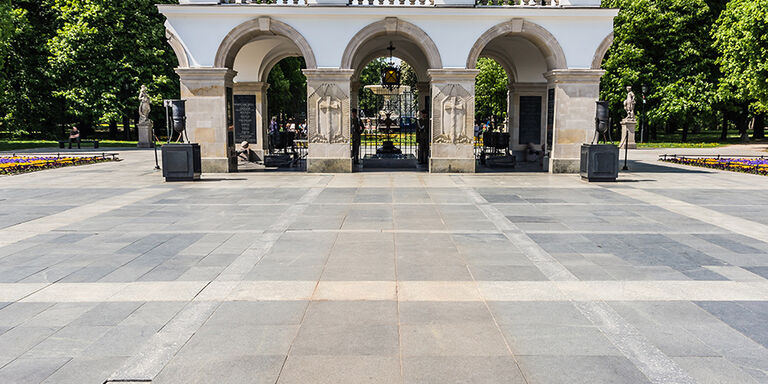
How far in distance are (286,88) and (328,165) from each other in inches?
1160

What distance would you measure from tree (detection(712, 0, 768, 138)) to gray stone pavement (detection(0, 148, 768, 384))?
64.8ft

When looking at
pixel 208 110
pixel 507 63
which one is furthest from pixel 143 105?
pixel 507 63

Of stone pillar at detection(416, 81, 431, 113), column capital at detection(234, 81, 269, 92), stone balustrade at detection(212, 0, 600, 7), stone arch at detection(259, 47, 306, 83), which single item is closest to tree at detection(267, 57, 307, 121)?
stone arch at detection(259, 47, 306, 83)

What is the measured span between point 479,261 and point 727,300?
267 cm

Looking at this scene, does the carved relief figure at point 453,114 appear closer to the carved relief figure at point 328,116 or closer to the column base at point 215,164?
the carved relief figure at point 328,116

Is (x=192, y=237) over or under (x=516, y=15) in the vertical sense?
under

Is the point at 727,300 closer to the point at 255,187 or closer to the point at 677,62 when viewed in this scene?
the point at 255,187

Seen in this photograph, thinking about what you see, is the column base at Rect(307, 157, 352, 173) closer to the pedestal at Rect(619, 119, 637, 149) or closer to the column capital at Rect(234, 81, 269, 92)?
the column capital at Rect(234, 81, 269, 92)

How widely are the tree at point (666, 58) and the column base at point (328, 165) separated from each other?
24207 mm

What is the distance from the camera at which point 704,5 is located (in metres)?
33.4

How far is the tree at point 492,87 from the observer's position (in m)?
46.5

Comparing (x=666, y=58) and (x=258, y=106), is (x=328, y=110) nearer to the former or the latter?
(x=258, y=106)

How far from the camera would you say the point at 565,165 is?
1769 cm

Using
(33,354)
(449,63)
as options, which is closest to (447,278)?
(33,354)
